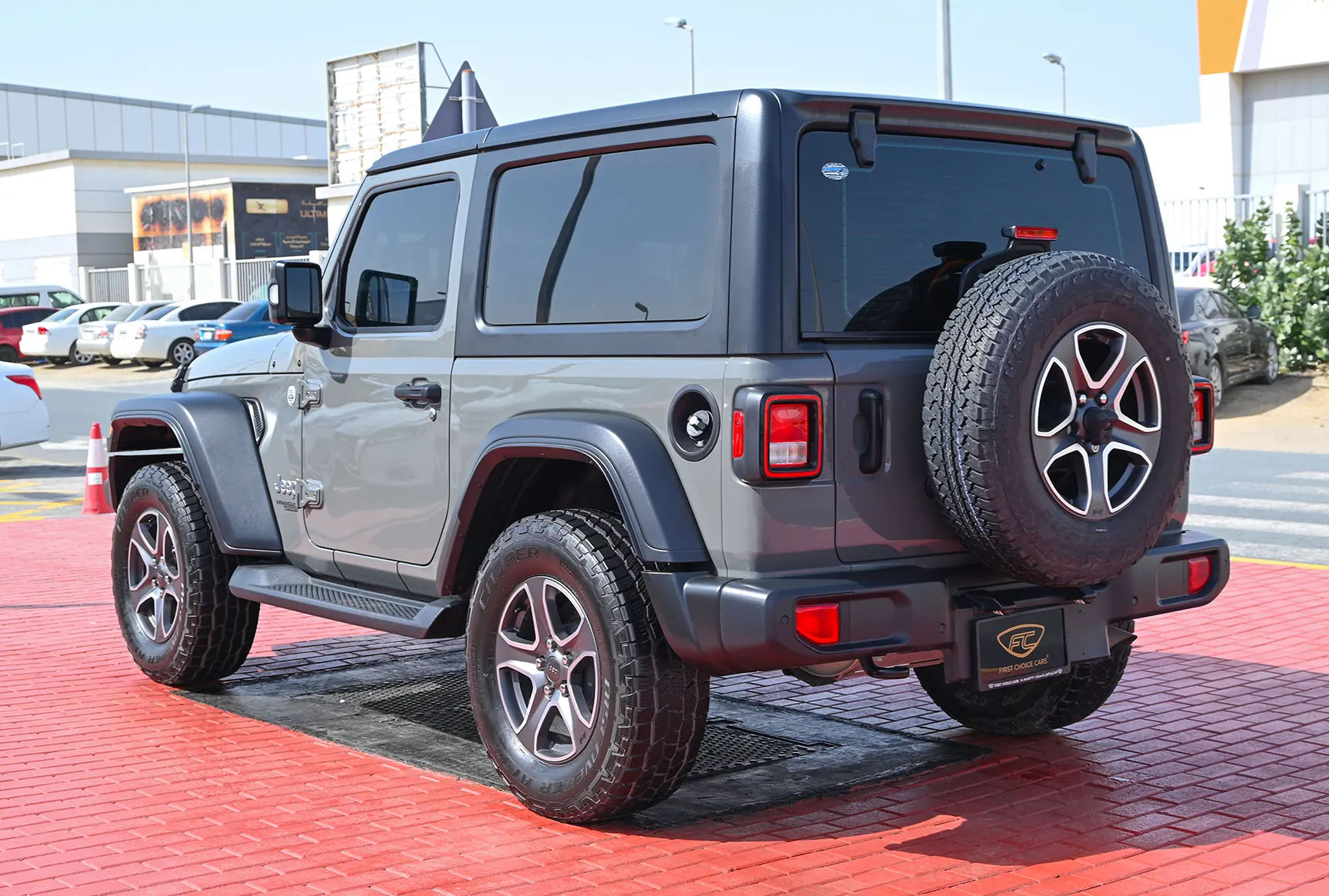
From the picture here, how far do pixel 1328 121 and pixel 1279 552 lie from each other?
27443 mm

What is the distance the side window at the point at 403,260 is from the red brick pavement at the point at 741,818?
1.60 meters

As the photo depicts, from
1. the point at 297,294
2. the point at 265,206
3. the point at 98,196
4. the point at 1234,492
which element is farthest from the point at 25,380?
the point at 98,196

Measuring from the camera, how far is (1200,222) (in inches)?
959

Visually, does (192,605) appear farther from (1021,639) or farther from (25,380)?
(25,380)

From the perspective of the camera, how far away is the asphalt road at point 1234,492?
1114 centimetres

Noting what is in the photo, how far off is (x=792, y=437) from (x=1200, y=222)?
863 inches

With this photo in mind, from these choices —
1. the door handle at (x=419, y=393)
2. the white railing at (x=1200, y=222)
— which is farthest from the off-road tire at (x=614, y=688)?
the white railing at (x=1200, y=222)

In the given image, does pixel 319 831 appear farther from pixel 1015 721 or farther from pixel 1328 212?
pixel 1328 212

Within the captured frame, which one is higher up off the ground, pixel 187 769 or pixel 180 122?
pixel 180 122

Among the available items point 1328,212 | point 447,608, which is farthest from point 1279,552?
point 1328,212

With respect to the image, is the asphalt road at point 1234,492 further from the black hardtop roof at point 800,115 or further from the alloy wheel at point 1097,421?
the alloy wheel at point 1097,421

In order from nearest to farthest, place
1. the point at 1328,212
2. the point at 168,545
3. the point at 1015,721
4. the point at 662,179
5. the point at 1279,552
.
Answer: the point at 662,179 → the point at 1015,721 → the point at 168,545 → the point at 1279,552 → the point at 1328,212

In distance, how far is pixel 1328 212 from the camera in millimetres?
22375

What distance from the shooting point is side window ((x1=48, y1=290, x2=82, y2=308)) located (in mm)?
43906
